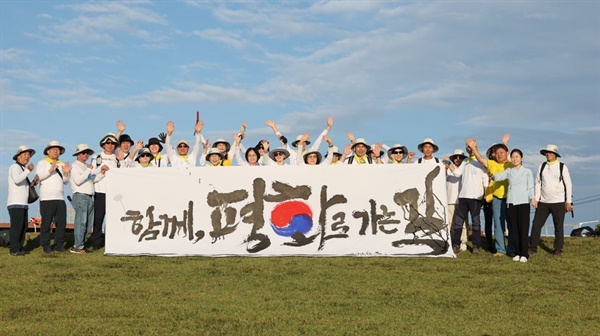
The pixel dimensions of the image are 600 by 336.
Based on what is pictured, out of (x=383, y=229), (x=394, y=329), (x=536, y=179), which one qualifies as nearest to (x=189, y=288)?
(x=394, y=329)

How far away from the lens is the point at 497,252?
13.9 meters

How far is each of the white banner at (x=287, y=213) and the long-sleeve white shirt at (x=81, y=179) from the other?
883 millimetres

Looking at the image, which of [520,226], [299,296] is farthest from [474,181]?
[299,296]

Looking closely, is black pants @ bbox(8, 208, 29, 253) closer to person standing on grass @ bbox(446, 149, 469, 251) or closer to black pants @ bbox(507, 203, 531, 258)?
person standing on grass @ bbox(446, 149, 469, 251)

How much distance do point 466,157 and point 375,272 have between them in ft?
15.5

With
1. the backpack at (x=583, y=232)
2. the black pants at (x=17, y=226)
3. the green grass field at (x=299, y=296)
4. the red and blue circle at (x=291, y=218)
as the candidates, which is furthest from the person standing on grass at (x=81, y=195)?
the backpack at (x=583, y=232)

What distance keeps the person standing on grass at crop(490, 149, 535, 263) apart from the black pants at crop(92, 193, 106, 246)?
8.23m

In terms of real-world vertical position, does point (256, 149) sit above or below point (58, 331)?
above

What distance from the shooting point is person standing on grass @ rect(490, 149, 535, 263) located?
43.4ft

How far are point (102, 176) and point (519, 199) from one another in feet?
28.0

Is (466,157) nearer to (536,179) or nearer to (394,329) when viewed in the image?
(536,179)

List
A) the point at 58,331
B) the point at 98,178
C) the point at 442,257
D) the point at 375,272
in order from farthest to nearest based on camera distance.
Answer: the point at 98,178 → the point at 442,257 → the point at 375,272 → the point at 58,331

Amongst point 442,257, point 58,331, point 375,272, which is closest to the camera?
point 58,331

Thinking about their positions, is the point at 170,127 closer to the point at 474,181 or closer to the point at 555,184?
the point at 474,181
